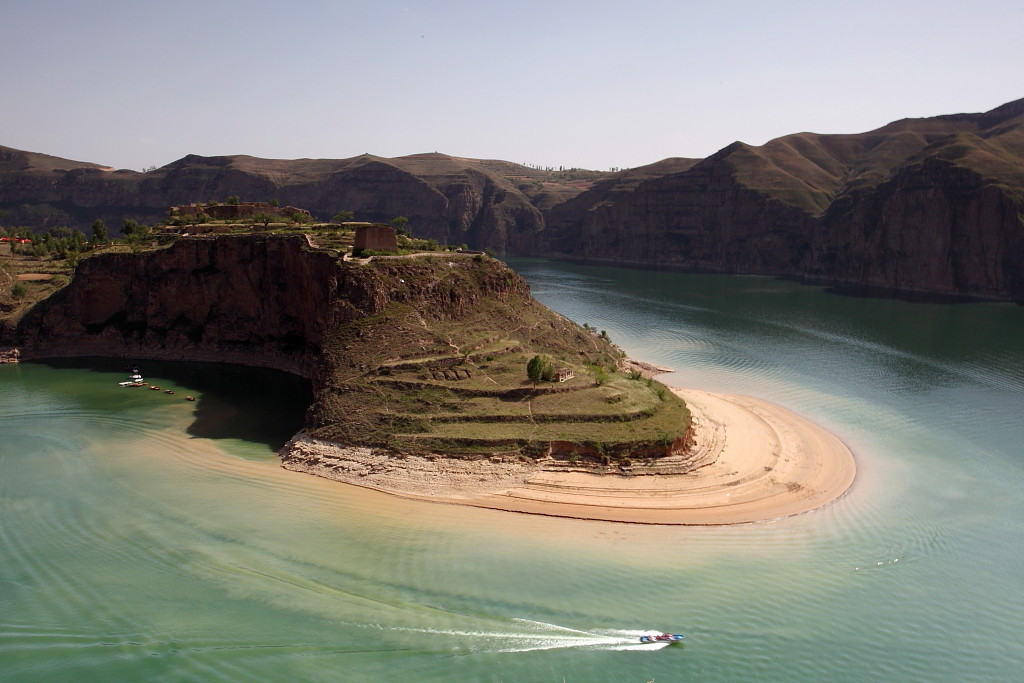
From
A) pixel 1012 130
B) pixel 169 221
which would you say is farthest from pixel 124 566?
pixel 1012 130

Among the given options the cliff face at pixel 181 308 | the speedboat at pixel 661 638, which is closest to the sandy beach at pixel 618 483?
the speedboat at pixel 661 638

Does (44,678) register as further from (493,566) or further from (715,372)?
(715,372)

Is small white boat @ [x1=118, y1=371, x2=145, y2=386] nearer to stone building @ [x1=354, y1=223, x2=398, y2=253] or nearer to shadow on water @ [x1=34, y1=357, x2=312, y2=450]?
shadow on water @ [x1=34, y1=357, x2=312, y2=450]

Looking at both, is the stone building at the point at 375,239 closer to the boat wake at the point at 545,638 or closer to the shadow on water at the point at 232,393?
the shadow on water at the point at 232,393

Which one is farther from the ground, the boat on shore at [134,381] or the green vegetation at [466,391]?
the green vegetation at [466,391]

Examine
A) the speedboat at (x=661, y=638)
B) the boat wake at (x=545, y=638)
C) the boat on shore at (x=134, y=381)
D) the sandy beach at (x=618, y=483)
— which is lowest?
the boat wake at (x=545, y=638)

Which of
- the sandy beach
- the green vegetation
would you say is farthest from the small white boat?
the sandy beach
